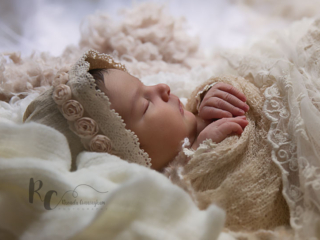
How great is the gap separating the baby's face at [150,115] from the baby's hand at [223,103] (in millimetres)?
92

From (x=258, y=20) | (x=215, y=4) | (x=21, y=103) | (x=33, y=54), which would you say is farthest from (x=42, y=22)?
(x=258, y=20)

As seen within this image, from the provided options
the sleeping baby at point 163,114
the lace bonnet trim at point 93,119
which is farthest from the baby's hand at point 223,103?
the lace bonnet trim at point 93,119

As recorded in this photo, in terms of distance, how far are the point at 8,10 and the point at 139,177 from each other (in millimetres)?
1715

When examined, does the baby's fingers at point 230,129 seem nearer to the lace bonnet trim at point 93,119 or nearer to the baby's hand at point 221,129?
the baby's hand at point 221,129

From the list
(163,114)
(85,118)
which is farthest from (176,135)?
(85,118)

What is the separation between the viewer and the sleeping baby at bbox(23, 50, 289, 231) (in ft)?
2.63

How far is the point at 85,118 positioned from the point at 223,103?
0.45 metres

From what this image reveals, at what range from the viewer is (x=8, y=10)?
185cm

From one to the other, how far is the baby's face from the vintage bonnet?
4cm

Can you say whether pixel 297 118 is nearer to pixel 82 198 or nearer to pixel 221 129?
pixel 221 129

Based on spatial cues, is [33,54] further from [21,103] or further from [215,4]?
[215,4]

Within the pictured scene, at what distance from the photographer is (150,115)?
0.93 metres

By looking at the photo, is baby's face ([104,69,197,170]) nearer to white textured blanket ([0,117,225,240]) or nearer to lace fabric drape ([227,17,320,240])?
white textured blanket ([0,117,225,240])

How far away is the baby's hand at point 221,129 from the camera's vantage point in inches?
36.1
